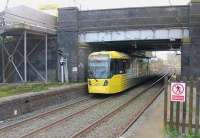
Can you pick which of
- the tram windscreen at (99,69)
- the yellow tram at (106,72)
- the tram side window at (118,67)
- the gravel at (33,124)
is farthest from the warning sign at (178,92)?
the tram side window at (118,67)

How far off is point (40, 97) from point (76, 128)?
6856 millimetres

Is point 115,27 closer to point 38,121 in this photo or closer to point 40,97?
point 40,97

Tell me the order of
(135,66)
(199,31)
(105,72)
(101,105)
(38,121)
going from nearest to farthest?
(38,121) < (101,105) < (105,72) < (199,31) < (135,66)

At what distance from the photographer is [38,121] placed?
17.7 metres

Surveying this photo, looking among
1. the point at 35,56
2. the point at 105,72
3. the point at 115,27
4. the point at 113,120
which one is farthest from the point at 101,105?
the point at 35,56

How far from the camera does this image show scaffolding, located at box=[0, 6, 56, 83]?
37.1m

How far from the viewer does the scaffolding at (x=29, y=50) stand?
3712 centimetres

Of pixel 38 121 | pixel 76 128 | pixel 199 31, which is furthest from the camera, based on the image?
pixel 199 31

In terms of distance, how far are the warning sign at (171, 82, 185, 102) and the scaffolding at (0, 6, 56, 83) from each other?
25.0m

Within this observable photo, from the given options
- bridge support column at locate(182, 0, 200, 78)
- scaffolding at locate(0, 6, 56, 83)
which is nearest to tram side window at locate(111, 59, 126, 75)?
bridge support column at locate(182, 0, 200, 78)

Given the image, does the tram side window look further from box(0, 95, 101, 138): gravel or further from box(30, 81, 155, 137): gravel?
box(0, 95, 101, 138): gravel

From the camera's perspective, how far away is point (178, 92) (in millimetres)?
12188

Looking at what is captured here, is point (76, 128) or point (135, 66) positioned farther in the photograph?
point (135, 66)

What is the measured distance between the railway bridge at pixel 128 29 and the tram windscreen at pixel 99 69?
7.80 meters
